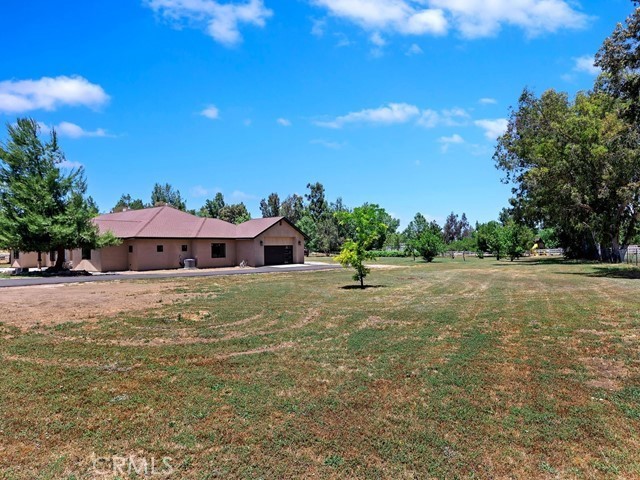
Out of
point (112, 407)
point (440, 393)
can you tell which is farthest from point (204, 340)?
point (440, 393)

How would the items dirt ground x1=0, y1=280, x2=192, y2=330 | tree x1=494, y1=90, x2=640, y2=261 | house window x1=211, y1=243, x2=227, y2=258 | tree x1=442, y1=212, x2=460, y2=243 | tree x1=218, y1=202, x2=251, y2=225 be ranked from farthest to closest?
tree x1=442, y1=212, x2=460, y2=243
tree x1=218, y1=202, x2=251, y2=225
house window x1=211, y1=243, x2=227, y2=258
tree x1=494, y1=90, x2=640, y2=261
dirt ground x1=0, y1=280, x2=192, y2=330

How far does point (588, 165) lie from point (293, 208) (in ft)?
186

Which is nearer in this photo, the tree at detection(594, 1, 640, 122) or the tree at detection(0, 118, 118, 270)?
the tree at detection(594, 1, 640, 122)

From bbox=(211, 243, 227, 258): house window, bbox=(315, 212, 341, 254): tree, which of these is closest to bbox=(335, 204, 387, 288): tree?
bbox=(211, 243, 227, 258): house window

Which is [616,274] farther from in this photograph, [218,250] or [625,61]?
[218,250]

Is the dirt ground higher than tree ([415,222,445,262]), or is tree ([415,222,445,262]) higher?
tree ([415,222,445,262])

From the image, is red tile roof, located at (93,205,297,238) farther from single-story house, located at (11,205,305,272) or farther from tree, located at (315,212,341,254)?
tree, located at (315,212,341,254)

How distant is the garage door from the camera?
3775 centimetres

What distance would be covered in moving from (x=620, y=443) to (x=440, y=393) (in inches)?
78.1

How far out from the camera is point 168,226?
34.0 metres

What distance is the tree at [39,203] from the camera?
24641mm

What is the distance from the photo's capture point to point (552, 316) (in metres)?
10.4

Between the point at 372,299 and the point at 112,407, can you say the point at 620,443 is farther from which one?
the point at 372,299

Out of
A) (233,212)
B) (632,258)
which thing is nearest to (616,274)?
(632,258)
